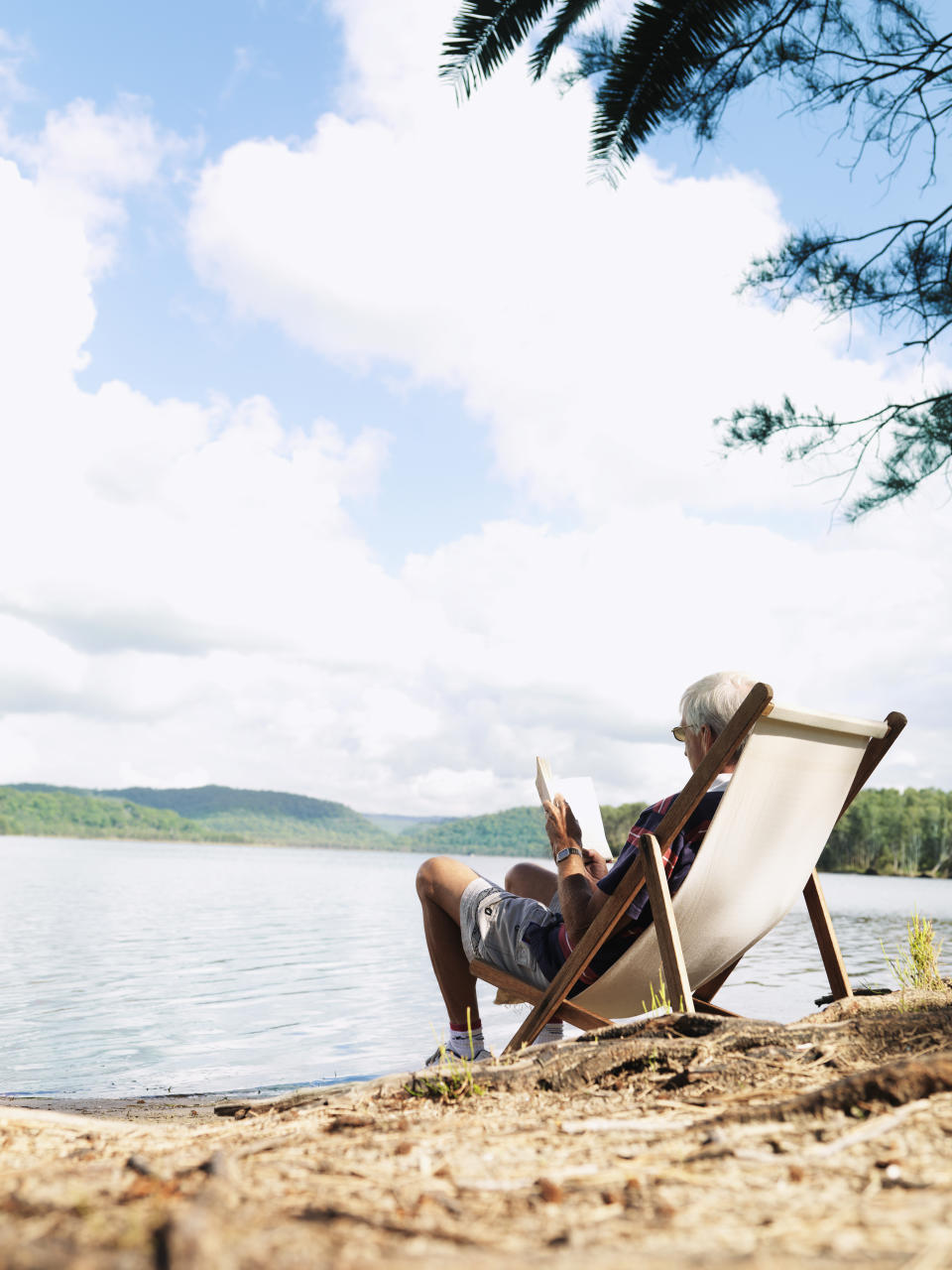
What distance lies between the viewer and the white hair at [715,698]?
295 centimetres

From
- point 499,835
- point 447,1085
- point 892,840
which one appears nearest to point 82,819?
point 499,835

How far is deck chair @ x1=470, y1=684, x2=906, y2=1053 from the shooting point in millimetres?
2590

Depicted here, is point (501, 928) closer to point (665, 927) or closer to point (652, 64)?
point (665, 927)

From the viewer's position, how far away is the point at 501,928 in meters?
3.11

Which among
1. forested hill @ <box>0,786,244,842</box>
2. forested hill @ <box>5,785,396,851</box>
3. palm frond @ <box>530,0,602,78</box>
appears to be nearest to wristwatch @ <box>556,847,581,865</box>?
palm frond @ <box>530,0,602,78</box>

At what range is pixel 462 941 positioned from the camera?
10.6ft

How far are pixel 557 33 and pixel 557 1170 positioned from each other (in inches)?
211

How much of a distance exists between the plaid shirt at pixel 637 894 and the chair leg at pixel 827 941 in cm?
59

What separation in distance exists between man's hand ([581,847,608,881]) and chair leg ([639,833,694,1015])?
0.78 meters

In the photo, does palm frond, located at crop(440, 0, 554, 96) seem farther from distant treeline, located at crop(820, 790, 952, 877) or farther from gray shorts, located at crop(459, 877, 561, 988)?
distant treeline, located at crop(820, 790, 952, 877)

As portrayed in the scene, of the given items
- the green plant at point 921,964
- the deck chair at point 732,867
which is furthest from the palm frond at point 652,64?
the green plant at point 921,964

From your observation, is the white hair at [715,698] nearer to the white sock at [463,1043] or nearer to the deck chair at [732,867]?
the deck chair at [732,867]

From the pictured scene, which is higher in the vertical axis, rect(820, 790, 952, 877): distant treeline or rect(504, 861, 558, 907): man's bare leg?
rect(504, 861, 558, 907): man's bare leg

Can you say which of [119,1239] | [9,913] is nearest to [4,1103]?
[119,1239]
